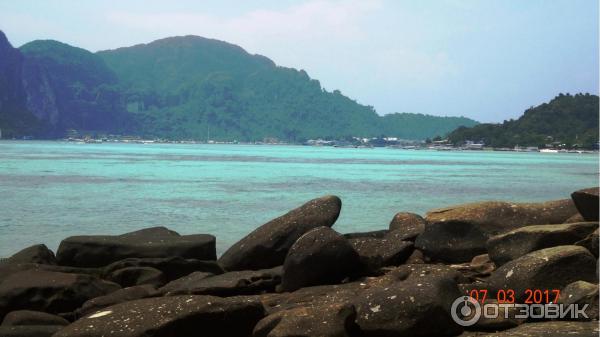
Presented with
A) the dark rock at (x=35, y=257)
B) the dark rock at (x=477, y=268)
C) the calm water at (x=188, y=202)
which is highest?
the dark rock at (x=477, y=268)

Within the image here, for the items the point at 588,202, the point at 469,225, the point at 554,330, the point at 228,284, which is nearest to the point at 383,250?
the point at 469,225

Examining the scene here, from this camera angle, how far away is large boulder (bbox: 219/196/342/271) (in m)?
11.4

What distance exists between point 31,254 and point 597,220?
9700mm

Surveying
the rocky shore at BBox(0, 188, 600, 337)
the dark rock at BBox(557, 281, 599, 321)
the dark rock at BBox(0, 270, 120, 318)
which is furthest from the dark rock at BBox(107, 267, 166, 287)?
the dark rock at BBox(557, 281, 599, 321)

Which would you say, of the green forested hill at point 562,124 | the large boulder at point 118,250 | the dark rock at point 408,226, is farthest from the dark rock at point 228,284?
the green forested hill at point 562,124

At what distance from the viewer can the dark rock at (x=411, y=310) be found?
7027 millimetres

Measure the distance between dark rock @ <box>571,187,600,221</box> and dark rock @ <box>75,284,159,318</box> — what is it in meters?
6.69

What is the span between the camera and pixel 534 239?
368 inches

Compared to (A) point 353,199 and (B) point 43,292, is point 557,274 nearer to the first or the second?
(B) point 43,292

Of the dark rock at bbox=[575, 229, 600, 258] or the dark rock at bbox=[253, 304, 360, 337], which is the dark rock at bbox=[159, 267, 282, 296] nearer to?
the dark rock at bbox=[253, 304, 360, 337]

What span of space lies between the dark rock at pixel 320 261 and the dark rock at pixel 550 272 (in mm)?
2197

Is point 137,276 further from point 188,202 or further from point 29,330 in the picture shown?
point 188,202

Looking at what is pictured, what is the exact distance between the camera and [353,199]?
35.8 metres

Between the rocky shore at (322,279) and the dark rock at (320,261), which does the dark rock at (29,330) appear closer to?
the rocky shore at (322,279)
